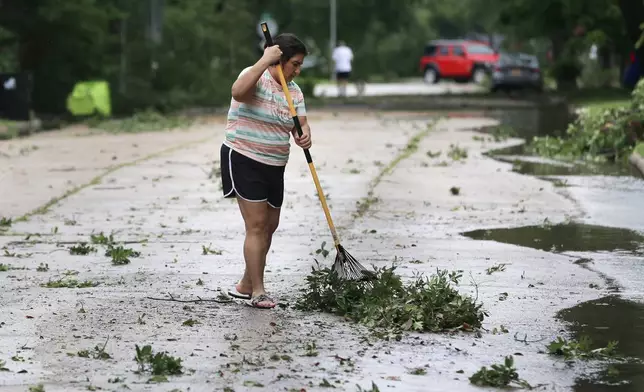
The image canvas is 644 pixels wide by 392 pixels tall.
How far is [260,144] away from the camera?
8258 mm

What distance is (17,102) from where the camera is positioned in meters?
26.4

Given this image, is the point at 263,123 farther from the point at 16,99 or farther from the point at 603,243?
the point at 16,99

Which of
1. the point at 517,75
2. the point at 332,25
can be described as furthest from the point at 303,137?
the point at 332,25

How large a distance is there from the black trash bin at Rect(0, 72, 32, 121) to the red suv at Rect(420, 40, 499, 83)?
137 ft

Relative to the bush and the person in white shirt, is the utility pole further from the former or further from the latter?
the bush

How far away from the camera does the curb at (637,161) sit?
17.0 meters

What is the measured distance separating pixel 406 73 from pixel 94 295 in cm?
7474

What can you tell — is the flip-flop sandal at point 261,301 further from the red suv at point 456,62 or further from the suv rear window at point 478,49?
the suv rear window at point 478,49

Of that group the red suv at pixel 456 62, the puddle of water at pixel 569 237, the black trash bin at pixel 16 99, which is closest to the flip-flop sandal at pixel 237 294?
the puddle of water at pixel 569 237

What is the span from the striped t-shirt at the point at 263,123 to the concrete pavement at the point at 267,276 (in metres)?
0.94

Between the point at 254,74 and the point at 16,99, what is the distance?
62.9ft

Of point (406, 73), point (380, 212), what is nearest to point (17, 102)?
point (380, 212)

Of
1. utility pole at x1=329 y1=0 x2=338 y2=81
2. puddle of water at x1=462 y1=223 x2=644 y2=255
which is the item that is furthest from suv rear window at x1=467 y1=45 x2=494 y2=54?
puddle of water at x1=462 y1=223 x2=644 y2=255

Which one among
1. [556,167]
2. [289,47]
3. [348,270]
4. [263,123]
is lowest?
[556,167]
